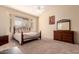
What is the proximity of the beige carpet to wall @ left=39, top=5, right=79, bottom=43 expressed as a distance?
0.66ft


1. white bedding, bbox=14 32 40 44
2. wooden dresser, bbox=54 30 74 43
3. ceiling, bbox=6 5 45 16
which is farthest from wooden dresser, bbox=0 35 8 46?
wooden dresser, bbox=54 30 74 43

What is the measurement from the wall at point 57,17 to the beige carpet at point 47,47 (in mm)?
201

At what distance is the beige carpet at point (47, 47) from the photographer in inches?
72.2

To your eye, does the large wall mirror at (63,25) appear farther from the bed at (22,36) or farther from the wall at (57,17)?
the bed at (22,36)

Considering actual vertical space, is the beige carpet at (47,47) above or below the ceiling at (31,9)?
below

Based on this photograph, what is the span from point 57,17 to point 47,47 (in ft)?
2.42

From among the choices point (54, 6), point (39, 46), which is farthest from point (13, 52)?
point (54, 6)

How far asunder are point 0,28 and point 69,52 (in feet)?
5.06

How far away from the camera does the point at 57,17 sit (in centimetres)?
206

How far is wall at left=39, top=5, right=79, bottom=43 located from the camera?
1.91 m

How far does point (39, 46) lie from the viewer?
193 cm

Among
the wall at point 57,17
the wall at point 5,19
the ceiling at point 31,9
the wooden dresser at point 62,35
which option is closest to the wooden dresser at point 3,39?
the wall at point 5,19

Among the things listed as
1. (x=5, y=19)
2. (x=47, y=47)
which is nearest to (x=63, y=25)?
(x=47, y=47)

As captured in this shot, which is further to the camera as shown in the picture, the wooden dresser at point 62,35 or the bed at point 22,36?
the wooden dresser at point 62,35
